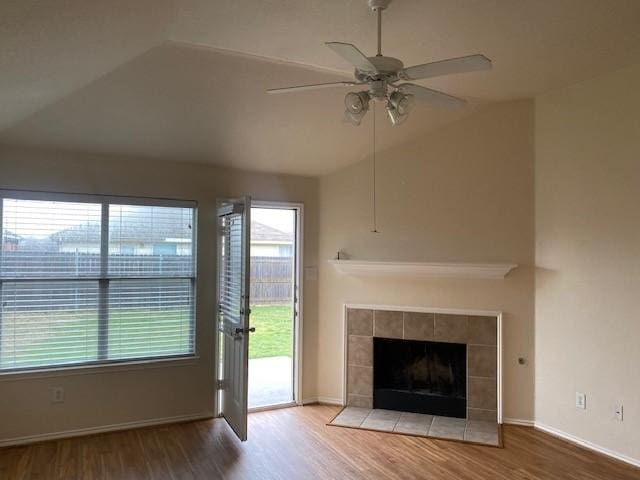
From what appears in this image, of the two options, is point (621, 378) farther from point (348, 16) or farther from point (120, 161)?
point (120, 161)

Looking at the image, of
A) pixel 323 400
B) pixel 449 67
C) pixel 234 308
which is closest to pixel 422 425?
pixel 323 400

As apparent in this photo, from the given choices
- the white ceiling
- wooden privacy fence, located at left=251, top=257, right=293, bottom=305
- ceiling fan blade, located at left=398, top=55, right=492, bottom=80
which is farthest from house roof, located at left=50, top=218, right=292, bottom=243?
ceiling fan blade, located at left=398, top=55, right=492, bottom=80

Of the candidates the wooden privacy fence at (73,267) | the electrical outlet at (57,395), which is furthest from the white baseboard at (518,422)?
the electrical outlet at (57,395)

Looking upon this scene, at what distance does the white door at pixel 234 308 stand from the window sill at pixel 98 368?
39 cm

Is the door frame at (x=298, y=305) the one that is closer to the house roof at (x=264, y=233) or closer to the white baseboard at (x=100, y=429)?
the house roof at (x=264, y=233)

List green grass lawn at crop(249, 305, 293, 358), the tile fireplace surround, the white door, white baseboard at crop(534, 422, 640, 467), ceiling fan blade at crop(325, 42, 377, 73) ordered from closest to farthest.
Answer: ceiling fan blade at crop(325, 42, 377, 73) < white baseboard at crop(534, 422, 640, 467) < the white door < the tile fireplace surround < green grass lawn at crop(249, 305, 293, 358)

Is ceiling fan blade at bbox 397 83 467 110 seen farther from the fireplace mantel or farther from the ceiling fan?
the fireplace mantel

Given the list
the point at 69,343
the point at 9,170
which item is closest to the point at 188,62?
the point at 9,170

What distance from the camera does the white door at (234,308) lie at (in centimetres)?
373

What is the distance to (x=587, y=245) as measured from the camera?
146 inches

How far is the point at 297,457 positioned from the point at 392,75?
9.19 ft

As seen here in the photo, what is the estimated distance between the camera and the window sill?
3648 millimetres

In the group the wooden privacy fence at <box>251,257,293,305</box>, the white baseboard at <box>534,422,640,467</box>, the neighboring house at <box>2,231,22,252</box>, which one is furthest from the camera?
the wooden privacy fence at <box>251,257,293,305</box>

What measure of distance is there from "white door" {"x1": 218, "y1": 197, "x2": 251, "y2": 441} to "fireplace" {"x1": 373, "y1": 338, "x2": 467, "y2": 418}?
1.41 metres
